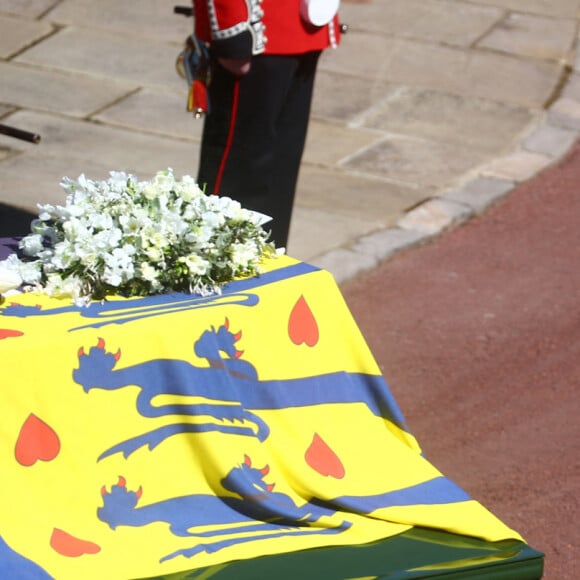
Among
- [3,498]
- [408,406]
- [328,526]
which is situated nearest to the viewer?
[3,498]

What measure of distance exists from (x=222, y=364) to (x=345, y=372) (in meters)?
0.42

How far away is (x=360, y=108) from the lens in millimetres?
7492

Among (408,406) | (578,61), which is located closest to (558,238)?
(408,406)

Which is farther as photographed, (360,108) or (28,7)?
(28,7)

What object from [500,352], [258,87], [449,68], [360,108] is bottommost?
[500,352]

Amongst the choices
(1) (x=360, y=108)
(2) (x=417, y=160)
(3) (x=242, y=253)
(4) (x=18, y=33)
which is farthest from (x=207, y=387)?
(4) (x=18, y=33)

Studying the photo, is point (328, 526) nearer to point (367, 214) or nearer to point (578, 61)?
point (367, 214)

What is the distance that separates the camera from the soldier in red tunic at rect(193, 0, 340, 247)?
14.4ft

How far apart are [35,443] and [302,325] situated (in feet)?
2.68

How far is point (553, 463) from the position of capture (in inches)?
171

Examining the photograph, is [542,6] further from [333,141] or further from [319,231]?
[319,231]

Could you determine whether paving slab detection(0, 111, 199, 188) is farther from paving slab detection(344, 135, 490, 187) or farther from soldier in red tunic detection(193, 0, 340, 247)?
soldier in red tunic detection(193, 0, 340, 247)

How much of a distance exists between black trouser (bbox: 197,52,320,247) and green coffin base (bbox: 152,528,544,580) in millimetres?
1875

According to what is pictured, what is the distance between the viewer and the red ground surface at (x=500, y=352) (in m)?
4.21
